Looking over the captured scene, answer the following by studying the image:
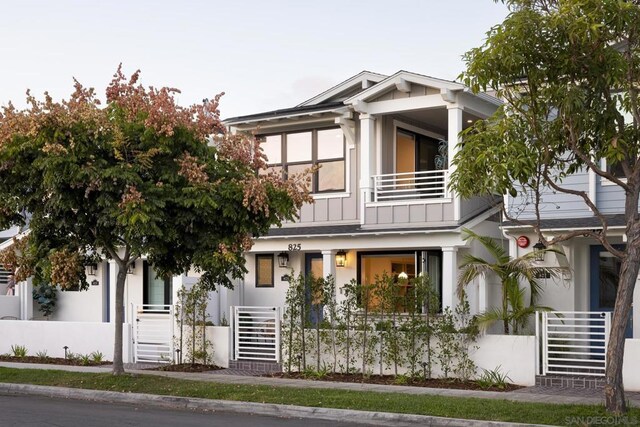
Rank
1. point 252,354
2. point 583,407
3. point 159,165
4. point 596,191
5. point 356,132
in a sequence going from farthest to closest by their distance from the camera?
point 356,132, point 252,354, point 596,191, point 159,165, point 583,407

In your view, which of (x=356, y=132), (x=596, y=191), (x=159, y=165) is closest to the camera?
(x=159, y=165)

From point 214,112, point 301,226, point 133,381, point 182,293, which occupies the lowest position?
point 133,381

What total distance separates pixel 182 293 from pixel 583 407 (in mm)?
10543

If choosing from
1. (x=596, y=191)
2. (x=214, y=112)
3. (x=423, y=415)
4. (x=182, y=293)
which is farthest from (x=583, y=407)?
(x=182, y=293)

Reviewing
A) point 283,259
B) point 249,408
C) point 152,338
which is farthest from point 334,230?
point 249,408

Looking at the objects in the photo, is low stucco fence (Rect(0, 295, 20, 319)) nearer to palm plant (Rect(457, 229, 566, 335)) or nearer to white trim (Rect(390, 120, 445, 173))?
white trim (Rect(390, 120, 445, 173))

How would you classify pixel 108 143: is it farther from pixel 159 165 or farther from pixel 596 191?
pixel 596 191

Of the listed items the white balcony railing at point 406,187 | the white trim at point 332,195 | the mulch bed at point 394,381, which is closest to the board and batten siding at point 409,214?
the white balcony railing at point 406,187

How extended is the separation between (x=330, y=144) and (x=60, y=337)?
8176 millimetres

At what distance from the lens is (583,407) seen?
13.2 metres

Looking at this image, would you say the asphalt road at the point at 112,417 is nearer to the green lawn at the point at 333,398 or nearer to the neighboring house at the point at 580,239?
the green lawn at the point at 333,398

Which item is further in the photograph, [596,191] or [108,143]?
[596,191]

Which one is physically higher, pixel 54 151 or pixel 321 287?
pixel 54 151

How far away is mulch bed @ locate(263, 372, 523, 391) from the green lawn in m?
1.89
